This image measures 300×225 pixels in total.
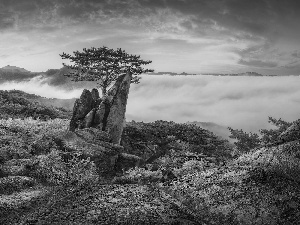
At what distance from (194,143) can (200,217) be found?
34.9 metres

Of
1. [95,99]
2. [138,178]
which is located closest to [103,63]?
[95,99]

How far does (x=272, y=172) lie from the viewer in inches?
302

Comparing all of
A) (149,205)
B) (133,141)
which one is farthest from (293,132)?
(133,141)

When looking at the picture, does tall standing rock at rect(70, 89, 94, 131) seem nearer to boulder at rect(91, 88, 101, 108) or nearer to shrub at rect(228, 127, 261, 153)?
boulder at rect(91, 88, 101, 108)

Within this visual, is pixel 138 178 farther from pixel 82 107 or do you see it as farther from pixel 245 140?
pixel 245 140

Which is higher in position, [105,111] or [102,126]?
[105,111]

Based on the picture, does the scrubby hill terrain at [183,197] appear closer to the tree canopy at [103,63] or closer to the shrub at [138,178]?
the shrub at [138,178]

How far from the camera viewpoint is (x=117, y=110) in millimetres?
28219

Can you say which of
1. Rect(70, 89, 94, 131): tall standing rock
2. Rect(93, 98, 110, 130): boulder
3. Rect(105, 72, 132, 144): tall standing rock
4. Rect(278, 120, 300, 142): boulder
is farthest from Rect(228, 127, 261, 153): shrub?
Rect(278, 120, 300, 142): boulder

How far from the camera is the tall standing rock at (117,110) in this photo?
90.6 ft

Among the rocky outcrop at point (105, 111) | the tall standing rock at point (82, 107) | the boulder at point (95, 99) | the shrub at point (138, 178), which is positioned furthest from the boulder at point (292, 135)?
the boulder at point (95, 99)

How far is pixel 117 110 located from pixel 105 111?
1.02 metres

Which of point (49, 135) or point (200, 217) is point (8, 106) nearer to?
point (49, 135)

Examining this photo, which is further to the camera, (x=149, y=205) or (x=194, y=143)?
(x=194, y=143)
